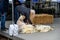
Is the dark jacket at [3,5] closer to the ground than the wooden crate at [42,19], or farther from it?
farther from it

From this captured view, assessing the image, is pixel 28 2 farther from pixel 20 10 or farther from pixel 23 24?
pixel 23 24

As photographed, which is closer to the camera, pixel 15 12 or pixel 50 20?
pixel 15 12

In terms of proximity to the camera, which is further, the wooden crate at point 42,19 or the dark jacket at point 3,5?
the wooden crate at point 42,19

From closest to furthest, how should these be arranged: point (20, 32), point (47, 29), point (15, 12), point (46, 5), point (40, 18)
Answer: point (20, 32)
point (47, 29)
point (15, 12)
point (40, 18)
point (46, 5)

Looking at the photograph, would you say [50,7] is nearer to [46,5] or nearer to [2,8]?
[46,5]

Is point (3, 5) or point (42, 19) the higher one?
point (3, 5)

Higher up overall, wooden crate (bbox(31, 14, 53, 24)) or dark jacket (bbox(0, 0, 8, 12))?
dark jacket (bbox(0, 0, 8, 12))

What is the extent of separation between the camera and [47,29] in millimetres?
7219

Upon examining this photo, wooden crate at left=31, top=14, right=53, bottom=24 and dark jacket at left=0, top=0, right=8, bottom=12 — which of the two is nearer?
dark jacket at left=0, top=0, right=8, bottom=12

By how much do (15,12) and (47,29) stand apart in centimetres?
157

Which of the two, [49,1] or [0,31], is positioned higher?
[49,1]

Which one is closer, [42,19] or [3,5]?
[3,5]

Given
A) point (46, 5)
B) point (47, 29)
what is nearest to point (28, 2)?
point (46, 5)

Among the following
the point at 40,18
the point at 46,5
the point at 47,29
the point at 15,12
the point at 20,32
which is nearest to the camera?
the point at 20,32
